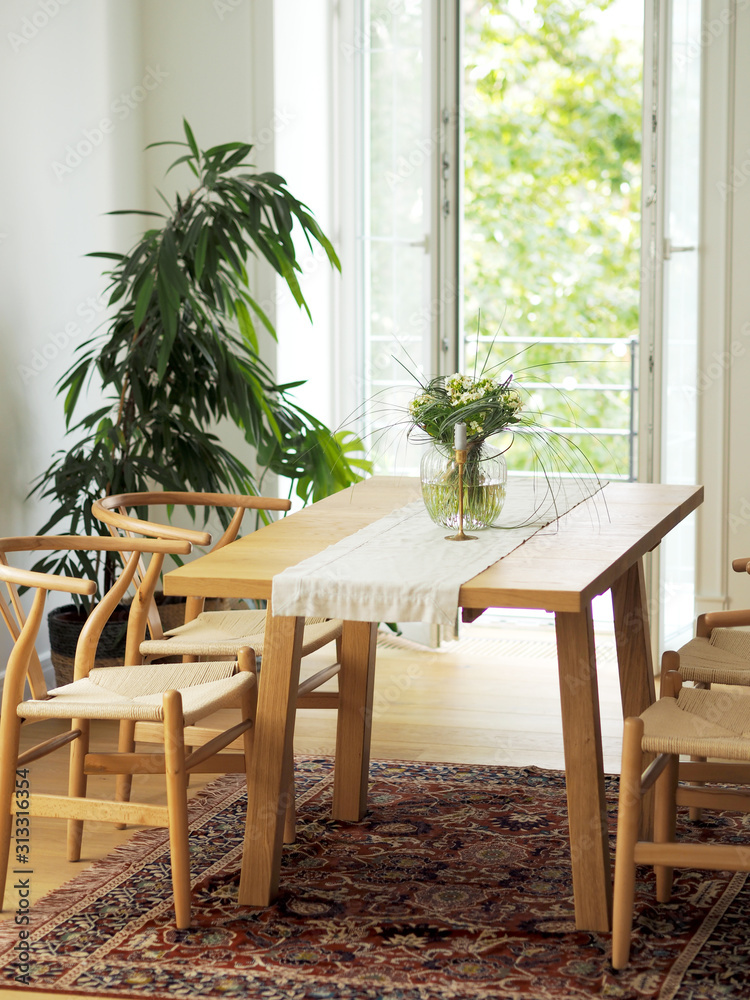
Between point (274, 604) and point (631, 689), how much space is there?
1033 mm

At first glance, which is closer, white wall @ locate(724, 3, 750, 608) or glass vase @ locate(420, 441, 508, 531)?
glass vase @ locate(420, 441, 508, 531)

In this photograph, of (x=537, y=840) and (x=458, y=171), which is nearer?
(x=537, y=840)

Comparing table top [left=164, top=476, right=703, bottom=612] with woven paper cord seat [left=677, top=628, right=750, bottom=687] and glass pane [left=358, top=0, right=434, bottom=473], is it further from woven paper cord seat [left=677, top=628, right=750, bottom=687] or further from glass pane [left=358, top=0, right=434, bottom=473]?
glass pane [left=358, top=0, right=434, bottom=473]

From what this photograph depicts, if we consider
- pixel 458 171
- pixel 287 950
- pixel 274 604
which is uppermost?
pixel 458 171

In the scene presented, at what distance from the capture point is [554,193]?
28.4 feet

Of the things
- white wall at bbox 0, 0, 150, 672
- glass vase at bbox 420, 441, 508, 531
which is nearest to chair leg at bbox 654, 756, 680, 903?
glass vase at bbox 420, 441, 508, 531

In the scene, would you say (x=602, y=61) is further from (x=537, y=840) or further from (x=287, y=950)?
(x=287, y=950)

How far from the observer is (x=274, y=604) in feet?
7.56

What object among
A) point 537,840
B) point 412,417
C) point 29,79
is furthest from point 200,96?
point 537,840

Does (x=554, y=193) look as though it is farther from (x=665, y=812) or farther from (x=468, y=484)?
(x=665, y=812)

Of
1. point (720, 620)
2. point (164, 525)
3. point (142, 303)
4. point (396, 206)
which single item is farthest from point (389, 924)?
point (396, 206)

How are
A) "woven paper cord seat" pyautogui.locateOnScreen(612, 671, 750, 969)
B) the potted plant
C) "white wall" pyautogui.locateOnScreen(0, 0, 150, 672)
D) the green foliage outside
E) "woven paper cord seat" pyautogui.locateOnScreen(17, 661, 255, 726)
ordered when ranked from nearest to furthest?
"woven paper cord seat" pyautogui.locateOnScreen(612, 671, 750, 969)
"woven paper cord seat" pyautogui.locateOnScreen(17, 661, 255, 726)
the potted plant
"white wall" pyautogui.locateOnScreen(0, 0, 150, 672)
the green foliage outside

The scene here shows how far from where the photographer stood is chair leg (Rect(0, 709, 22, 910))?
2.48 metres

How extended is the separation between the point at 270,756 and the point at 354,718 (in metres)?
0.58
